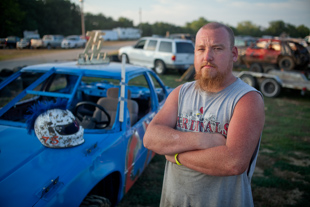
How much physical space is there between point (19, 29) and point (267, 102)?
302 inches

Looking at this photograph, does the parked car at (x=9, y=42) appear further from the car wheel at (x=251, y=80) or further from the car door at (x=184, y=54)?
the car door at (x=184, y=54)

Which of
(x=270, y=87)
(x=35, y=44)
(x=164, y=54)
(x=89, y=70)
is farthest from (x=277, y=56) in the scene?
(x=89, y=70)

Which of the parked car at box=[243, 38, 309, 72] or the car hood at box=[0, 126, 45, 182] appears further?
the parked car at box=[243, 38, 309, 72]

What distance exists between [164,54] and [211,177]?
36.1ft

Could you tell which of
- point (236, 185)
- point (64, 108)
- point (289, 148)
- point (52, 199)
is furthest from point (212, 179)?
point (289, 148)

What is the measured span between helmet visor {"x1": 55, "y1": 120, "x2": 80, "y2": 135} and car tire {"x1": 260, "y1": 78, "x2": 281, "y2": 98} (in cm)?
801

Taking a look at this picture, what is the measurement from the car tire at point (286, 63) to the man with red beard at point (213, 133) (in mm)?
11467

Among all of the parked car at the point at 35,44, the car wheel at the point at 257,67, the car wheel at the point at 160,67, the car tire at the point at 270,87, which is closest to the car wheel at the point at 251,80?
the car tire at the point at 270,87

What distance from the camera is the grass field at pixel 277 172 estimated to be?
2.97 m

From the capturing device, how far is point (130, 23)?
242ft

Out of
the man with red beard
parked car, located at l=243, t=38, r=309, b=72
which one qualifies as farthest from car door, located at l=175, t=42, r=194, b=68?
the man with red beard

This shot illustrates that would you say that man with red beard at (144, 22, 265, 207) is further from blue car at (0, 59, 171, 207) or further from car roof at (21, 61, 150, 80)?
car roof at (21, 61, 150, 80)

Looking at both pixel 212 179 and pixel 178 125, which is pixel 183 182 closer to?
pixel 212 179

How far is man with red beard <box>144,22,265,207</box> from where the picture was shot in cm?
120
